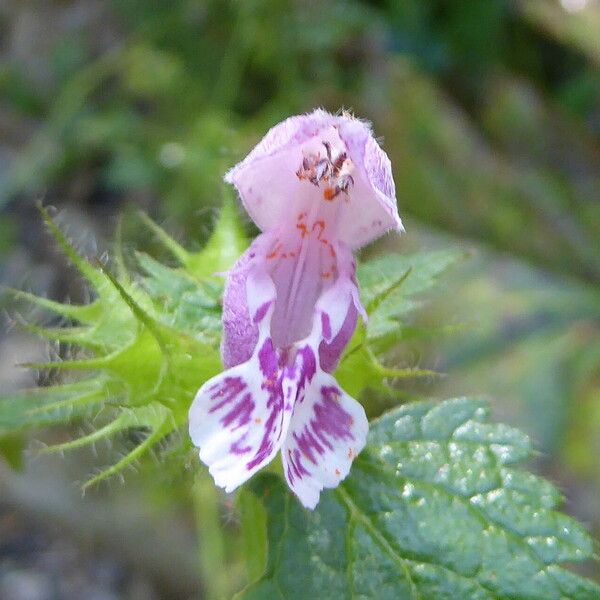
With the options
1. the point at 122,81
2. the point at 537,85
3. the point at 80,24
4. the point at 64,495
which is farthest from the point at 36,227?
the point at 537,85

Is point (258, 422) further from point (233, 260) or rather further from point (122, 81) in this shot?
point (122, 81)

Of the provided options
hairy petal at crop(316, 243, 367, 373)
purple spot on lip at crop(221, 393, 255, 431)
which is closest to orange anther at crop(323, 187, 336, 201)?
hairy petal at crop(316, 243, 367, 373)

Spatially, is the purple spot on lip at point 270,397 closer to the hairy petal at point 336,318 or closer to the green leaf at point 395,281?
the hairy petal at point 336,318

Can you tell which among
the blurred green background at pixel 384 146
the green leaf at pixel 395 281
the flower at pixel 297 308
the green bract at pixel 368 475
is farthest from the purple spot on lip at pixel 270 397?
the blurred green background at pixel 384 146

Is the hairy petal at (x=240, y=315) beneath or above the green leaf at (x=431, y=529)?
above

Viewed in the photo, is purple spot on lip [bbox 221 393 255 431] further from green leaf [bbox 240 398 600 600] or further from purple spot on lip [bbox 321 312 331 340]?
green leaf [bbox 240 398 600 600]

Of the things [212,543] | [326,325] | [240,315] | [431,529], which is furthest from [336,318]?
[212,543]

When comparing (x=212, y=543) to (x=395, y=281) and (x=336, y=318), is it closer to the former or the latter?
(x=395, y=281)
